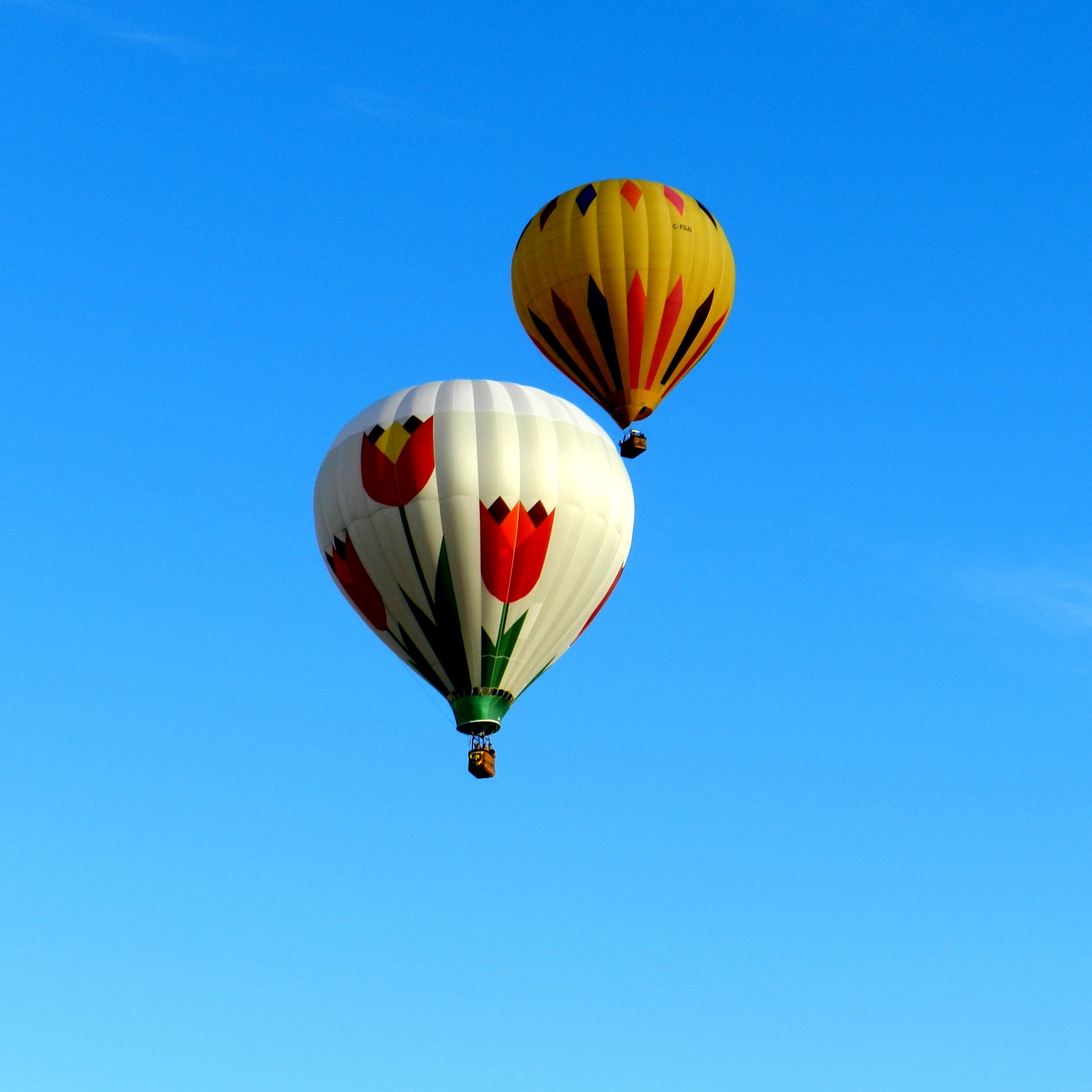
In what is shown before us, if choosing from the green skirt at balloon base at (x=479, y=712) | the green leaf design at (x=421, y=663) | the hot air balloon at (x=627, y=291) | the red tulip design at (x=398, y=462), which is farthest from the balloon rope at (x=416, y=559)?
the hot air balloon at (x=627, y=291)

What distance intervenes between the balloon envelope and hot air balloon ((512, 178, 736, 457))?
216 inches

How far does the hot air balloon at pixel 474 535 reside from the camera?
3294 centimetres

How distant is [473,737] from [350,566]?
3.41m

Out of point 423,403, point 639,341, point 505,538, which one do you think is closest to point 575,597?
point 505,538

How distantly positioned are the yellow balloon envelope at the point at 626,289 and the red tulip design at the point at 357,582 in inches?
306

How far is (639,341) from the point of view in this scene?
130 ft

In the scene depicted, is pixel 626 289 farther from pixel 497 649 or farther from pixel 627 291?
pixel 497 649

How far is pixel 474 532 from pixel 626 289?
8.43 metres

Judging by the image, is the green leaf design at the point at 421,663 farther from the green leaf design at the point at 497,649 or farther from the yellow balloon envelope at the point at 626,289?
the yellow balloon envelope at the point at 626,289

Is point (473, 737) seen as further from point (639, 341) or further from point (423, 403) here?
point (639, 341)

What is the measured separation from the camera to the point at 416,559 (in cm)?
3306

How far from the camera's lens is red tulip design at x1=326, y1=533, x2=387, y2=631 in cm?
3375

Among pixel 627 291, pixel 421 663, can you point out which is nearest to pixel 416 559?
pixel 421 663

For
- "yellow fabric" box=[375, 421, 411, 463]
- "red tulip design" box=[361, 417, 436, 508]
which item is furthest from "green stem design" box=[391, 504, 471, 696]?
"yellow fabric" box=[375, 421, 411, 463]
